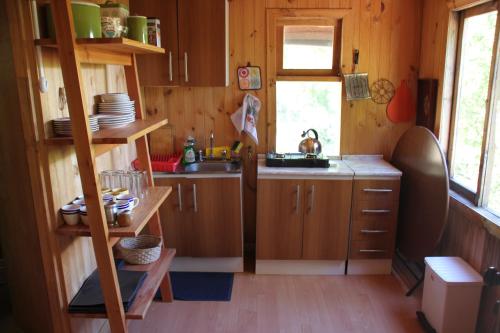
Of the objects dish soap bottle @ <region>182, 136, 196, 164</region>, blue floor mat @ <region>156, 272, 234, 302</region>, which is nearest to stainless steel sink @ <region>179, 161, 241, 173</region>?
dish soap bottle @ <region>182, 136, 196, 164</region>

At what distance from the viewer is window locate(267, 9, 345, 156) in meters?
3.29

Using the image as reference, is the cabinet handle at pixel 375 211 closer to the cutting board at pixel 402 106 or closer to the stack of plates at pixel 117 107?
the cutting board at pixel 402 106

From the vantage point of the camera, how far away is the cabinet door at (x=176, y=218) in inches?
122

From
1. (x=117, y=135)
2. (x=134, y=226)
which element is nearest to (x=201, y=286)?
(x=134, y=226)

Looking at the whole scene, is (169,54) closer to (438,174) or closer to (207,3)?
Answer: (207,3)

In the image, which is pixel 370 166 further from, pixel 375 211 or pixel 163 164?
pixel 163 164

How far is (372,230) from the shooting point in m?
3.15

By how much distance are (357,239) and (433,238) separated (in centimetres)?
60

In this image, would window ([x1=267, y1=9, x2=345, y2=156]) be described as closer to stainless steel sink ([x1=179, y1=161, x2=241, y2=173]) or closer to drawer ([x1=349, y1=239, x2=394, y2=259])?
stainless steel sink ([x1=179, y1=161, x2=241, y2=173])

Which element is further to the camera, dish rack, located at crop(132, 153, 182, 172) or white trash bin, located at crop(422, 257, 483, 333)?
dish rack, located at crop(132, 153, 182, 172)

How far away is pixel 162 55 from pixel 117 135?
1335 millimetres

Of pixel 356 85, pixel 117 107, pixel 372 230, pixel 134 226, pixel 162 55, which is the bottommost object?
pixel 372 230

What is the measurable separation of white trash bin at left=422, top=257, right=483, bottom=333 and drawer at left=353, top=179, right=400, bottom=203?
0.67m

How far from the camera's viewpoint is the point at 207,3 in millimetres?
2961
